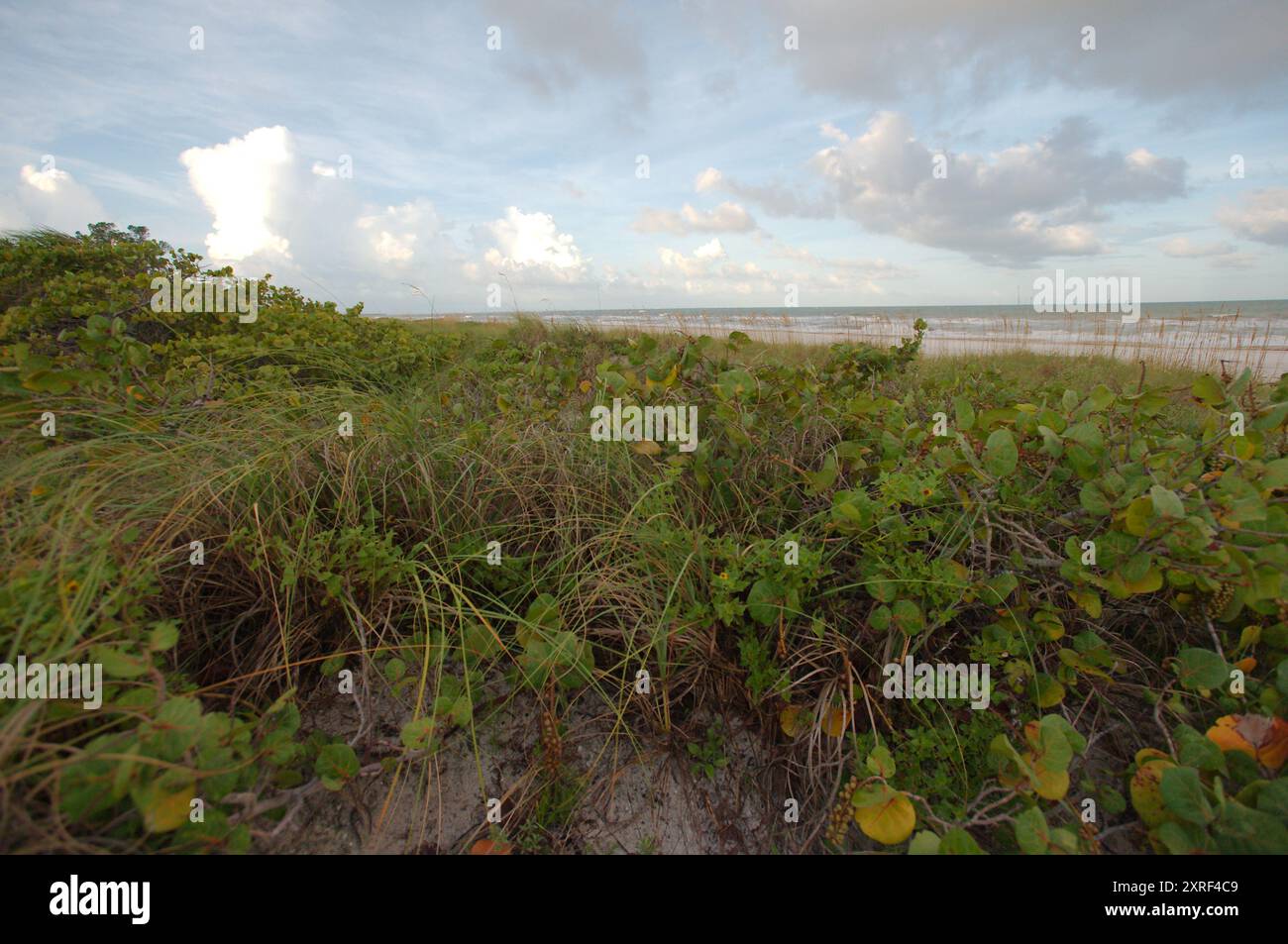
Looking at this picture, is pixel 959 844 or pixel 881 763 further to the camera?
pixel 881 763

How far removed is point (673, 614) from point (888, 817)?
2.40 feet

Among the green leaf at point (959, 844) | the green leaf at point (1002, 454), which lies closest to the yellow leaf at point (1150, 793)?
the green leaf at point (959, 844)

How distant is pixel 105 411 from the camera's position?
6.98ft

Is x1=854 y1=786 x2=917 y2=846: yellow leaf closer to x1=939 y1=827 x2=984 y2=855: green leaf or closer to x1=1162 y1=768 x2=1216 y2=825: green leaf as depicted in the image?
x1=939 y1=827 x2=984 y2=855: green leaf

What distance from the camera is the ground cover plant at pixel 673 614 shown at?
1.19 m

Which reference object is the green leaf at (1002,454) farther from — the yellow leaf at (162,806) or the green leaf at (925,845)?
the yellow leaf at (162,806)

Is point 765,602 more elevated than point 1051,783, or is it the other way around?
point 765,602

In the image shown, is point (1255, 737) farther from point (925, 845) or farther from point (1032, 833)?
point (925, 845)

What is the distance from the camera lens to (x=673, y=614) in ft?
5.61

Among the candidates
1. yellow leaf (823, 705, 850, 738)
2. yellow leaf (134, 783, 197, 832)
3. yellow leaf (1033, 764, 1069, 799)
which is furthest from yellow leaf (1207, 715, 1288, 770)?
yellow leaf (134, 783, 197, 832)

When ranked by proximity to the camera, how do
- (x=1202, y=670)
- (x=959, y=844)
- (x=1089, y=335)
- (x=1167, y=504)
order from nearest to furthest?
(x=959, y=844)
(x=1167, y=504)
(x=1202, y=670)
(x=1089, y=335)

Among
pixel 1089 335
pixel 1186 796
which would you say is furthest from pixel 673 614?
pixel 1089 335

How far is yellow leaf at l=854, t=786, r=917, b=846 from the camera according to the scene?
1.26 m
